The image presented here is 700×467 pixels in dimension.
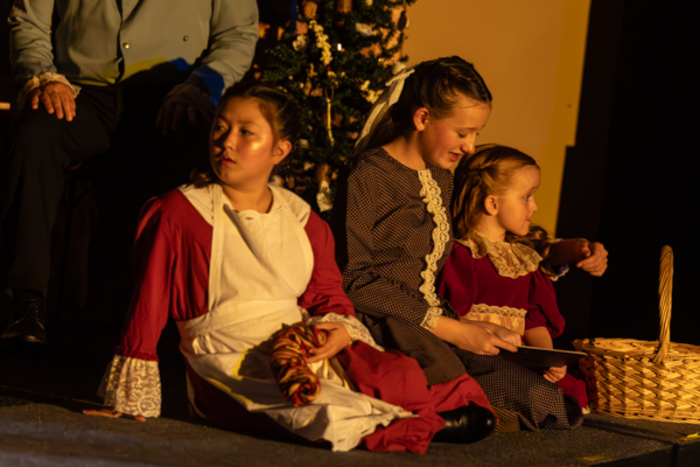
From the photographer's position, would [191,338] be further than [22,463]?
Yes

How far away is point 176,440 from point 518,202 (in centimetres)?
146

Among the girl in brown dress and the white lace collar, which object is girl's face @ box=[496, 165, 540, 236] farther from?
the girl in brown dress

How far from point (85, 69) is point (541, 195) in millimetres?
2757

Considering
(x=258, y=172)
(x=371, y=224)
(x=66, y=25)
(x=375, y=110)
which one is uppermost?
(x=66, y=25)

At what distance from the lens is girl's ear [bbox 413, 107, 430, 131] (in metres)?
Result: 2.34

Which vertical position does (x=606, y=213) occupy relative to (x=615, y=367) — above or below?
above

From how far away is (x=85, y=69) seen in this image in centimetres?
273

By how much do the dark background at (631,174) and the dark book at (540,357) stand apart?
1707 mm

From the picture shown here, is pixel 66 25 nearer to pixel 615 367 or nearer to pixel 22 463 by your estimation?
pixel 22 463

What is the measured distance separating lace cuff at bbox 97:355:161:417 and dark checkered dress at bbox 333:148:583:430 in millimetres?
683

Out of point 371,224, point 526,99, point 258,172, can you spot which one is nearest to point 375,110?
point 371,224

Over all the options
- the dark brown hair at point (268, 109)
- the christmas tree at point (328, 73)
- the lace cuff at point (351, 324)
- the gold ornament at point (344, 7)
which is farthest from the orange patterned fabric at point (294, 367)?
the gold ornament at point (344, 7)

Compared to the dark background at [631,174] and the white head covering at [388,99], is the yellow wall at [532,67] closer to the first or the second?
the dark background at [631,174]

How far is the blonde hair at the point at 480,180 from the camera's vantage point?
2.55 meters
